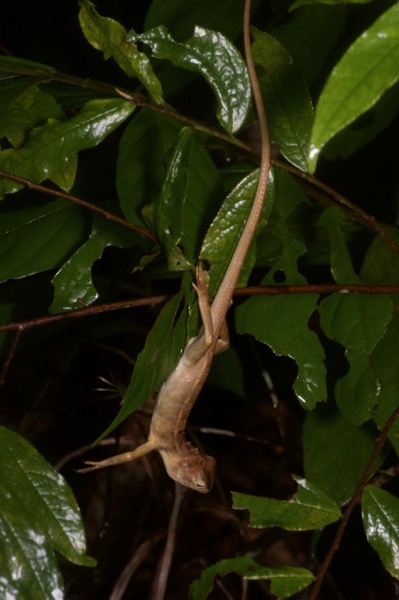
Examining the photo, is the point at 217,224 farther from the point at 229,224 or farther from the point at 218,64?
the point at 218,64

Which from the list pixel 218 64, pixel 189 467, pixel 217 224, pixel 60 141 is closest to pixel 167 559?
pixel 189 467

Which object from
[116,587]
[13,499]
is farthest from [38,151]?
[116,587]

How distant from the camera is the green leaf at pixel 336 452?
1.91 m

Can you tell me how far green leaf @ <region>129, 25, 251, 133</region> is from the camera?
1344mm

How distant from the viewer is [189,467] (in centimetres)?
153

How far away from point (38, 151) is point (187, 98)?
3.36 feet

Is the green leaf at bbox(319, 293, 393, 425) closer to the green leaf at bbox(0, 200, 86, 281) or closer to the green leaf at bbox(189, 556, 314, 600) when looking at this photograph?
the green leaf at bbox(189, 556, 314, 600)

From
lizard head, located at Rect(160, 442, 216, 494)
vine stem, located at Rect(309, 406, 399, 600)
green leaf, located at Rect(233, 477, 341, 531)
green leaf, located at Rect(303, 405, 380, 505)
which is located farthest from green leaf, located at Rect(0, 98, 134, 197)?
green leaf, located at Rect(303, 405, 380, 505)

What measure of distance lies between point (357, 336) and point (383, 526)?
42 cm

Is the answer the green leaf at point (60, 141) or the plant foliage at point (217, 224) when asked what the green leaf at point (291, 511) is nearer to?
the plant foliage at point (217, 224)

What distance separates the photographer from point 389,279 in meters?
1.87

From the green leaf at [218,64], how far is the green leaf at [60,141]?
13cm

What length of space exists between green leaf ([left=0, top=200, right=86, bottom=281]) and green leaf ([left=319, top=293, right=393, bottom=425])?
648 mm

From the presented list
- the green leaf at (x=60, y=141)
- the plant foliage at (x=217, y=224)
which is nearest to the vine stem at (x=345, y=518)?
the plant foliage at (x=217, y=224)
